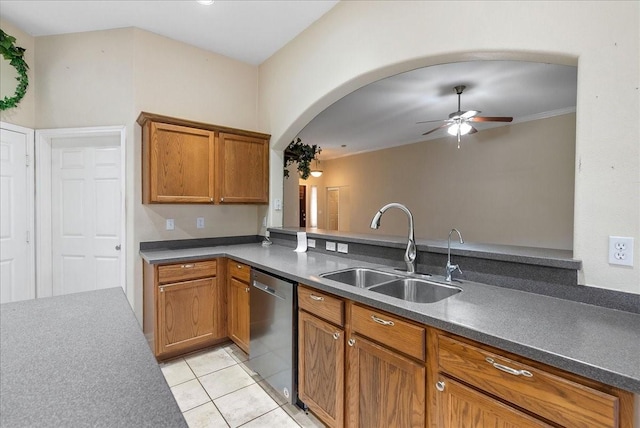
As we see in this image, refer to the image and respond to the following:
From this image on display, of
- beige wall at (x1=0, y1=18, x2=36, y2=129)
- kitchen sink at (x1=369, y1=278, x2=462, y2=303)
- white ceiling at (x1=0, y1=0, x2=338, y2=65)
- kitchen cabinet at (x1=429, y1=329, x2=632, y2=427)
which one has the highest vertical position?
white ceiling at (x1=0, y1=0, x2=338, y2=65)

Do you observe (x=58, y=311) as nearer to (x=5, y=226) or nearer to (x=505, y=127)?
(x=5, y=226)

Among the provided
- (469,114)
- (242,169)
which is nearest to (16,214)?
(242,169)

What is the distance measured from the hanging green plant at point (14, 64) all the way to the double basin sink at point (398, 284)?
331 cm

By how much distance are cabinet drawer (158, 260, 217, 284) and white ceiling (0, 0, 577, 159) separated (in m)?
2.22

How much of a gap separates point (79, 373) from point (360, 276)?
161 cm

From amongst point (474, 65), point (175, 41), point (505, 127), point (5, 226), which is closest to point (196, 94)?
point (175, 41)

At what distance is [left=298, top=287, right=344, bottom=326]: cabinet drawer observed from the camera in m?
1.67

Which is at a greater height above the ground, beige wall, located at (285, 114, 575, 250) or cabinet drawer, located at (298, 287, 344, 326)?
beige wall, located at (285, 114, 575, 250)

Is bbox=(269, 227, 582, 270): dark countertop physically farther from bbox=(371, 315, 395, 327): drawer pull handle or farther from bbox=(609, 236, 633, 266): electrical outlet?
bbox=(371, 315, 395, 327): drawer pull handle

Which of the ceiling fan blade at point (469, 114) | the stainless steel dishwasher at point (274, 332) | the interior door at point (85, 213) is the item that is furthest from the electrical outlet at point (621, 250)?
the interior door at point (85, 213)

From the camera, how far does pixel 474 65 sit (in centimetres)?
322

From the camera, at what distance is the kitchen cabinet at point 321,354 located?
1674mm

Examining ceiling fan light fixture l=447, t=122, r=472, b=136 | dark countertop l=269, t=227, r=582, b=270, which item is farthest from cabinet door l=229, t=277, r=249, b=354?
ceiling fan light fixture l=447, t=122, r=472, b=136

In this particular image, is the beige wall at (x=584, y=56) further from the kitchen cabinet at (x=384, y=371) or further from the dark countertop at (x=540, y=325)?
the kitchen cabinet at (x=384, y=371)
